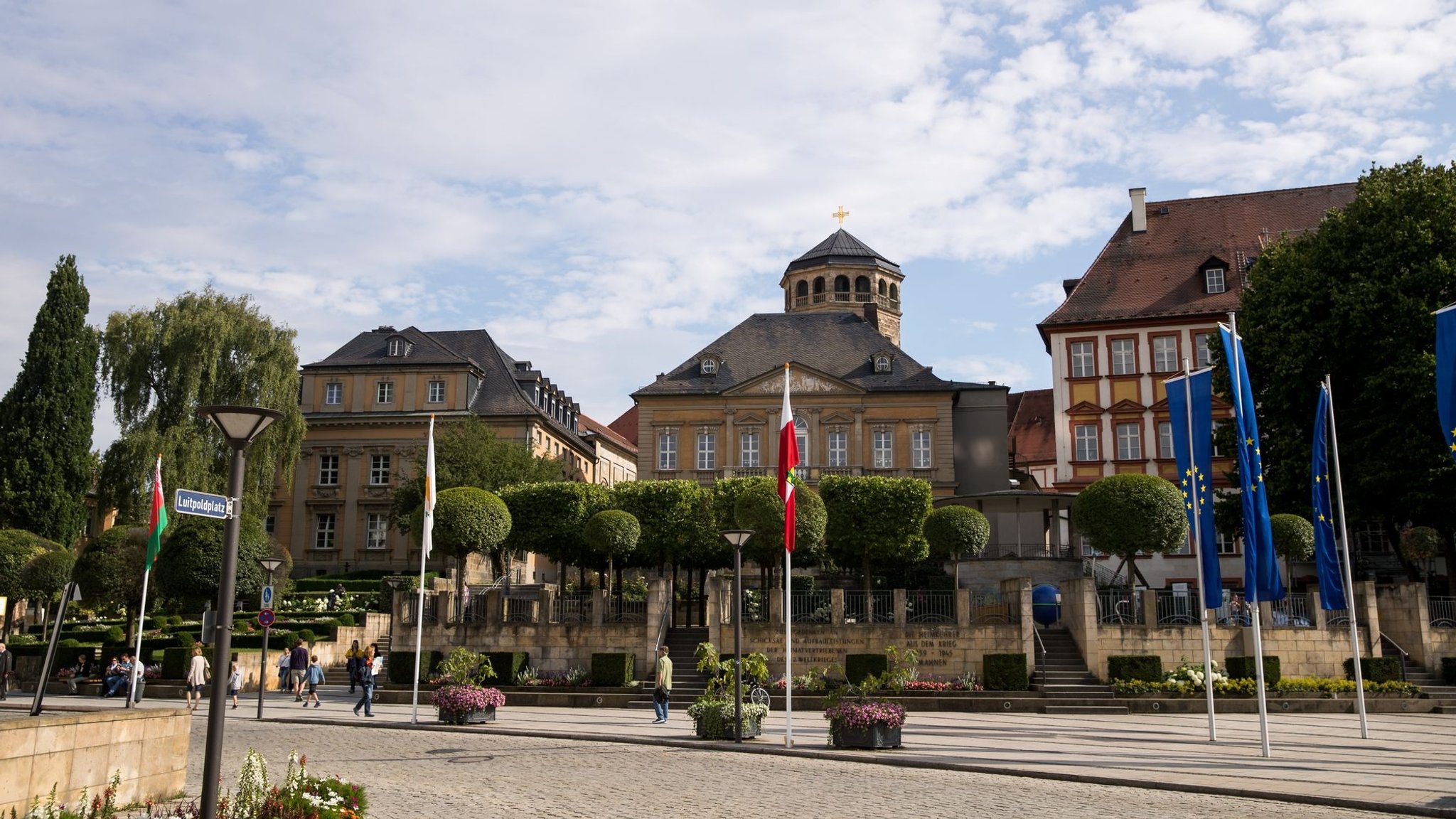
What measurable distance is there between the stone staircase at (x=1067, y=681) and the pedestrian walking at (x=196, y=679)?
1986 cm

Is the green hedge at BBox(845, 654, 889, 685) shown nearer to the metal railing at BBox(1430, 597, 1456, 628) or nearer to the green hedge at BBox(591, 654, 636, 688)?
the green hedge at BBox(591, 654, 636, 688)

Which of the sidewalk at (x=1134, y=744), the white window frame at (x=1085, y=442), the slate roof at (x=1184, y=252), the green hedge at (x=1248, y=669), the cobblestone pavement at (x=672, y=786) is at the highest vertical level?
the slate roof at (x=1184, y=252)

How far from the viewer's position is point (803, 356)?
208ft

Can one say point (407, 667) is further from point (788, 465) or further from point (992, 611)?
point (788, 465)

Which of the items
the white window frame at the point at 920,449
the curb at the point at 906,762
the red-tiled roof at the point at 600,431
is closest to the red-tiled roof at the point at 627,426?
the red-tiled roof at the point at 600,431

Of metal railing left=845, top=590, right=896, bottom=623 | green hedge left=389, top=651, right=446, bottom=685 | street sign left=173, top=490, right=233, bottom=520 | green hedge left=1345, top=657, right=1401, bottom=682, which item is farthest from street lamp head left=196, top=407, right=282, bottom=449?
green hedge left=1345, top=657, right=1401, bottom=682

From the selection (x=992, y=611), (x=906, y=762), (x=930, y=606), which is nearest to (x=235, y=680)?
(x=930, y=606)

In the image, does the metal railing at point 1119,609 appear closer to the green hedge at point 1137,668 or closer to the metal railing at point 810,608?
the green hedge at point 1137,668

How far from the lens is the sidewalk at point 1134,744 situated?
15.0 metres

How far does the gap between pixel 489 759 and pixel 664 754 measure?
2.67m

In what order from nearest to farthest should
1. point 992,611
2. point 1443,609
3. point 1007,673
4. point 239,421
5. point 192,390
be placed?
point 239,421, point 1007,673, point 992,611, point 1443,609, point 192,390

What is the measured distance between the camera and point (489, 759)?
17812mm

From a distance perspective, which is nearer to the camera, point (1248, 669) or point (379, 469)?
point (1248, 669)

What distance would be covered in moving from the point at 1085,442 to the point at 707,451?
18.4 metres
